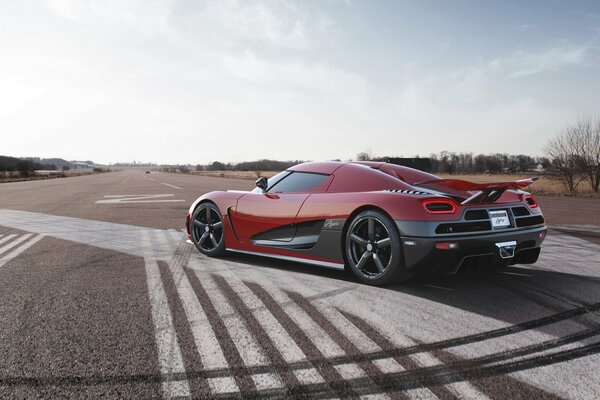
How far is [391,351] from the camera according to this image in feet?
9.62

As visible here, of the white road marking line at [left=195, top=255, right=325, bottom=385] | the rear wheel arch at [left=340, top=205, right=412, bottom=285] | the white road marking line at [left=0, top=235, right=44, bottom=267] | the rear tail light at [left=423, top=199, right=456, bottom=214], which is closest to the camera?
the white road marking line at [left=195, top=255, right=325, bottom=385]

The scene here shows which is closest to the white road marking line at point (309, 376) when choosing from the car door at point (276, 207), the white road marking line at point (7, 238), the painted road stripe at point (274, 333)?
the painted road stripe at point (274, 333)

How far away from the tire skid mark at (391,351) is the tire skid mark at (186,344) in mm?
1095

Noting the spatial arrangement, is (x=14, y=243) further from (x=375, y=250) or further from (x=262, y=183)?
(x=375, y=250)

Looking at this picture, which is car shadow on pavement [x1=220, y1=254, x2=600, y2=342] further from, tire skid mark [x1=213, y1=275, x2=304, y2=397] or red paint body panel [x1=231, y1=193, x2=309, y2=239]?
tire skid mark [x1=213, y1=275, x2=304, y2=397]

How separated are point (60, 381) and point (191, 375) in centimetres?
69

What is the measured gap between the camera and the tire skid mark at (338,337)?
254 centimetres

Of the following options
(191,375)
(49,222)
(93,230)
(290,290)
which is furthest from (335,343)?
(49,222)

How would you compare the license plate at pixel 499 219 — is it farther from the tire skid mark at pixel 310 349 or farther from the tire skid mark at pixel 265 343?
the tire skid mark at pixel 265 343

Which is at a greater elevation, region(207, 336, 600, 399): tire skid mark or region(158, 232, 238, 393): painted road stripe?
region(207, 336, 600, 399): tire skid mark

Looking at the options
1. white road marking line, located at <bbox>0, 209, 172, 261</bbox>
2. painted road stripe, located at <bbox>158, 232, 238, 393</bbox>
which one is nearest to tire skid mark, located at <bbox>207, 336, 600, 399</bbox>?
painted road stripe, located at <bbox>158, 232, 238, 393</bbox>

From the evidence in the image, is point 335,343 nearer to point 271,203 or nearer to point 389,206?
point 389,206

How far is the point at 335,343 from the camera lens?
307 cm

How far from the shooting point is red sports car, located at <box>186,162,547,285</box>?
4.10 metres
